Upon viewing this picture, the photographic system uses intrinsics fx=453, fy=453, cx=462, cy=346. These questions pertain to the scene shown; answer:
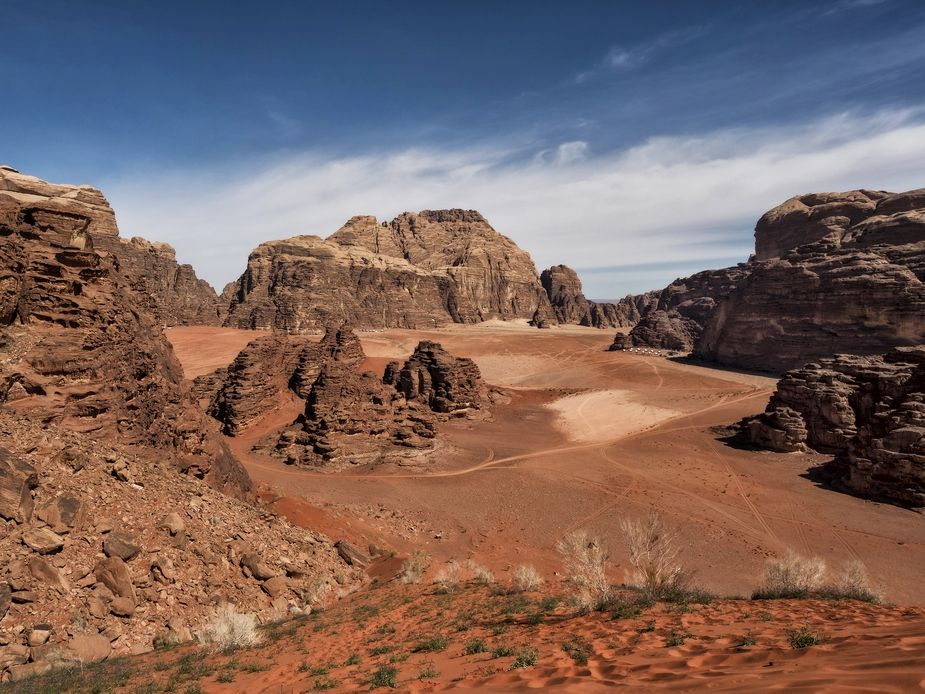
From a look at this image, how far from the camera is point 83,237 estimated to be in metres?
15.8

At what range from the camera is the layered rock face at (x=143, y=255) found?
50.4 m

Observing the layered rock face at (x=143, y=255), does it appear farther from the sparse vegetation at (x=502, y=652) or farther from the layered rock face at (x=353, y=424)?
the sparse vegetation at (x=502, y=652)

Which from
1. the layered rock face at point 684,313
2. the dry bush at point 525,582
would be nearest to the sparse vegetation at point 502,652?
the dry bush at point 525,582

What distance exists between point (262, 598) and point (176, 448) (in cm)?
680

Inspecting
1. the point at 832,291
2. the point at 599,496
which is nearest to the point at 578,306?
the point at 832,291

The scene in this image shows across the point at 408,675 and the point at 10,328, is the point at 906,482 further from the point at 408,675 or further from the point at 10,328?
the point at 10,328

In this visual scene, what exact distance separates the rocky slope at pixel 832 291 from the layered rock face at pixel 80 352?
59035 mm

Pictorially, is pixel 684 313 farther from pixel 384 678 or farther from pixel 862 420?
pixel 384 678

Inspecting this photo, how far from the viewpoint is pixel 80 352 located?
12930mm

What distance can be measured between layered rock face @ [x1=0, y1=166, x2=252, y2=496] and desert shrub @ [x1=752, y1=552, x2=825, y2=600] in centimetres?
1627

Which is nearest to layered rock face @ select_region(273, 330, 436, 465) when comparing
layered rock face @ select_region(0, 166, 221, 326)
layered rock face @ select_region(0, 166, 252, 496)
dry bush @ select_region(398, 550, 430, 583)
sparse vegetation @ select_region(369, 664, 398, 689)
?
layered rock face @ select_region(0, 166, 252, 496)

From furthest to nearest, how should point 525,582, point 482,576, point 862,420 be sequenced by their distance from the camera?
point 862,420, point 482,576, point 525,582

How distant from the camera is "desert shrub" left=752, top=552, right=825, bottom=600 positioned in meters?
9.95

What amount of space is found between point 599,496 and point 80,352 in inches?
846
